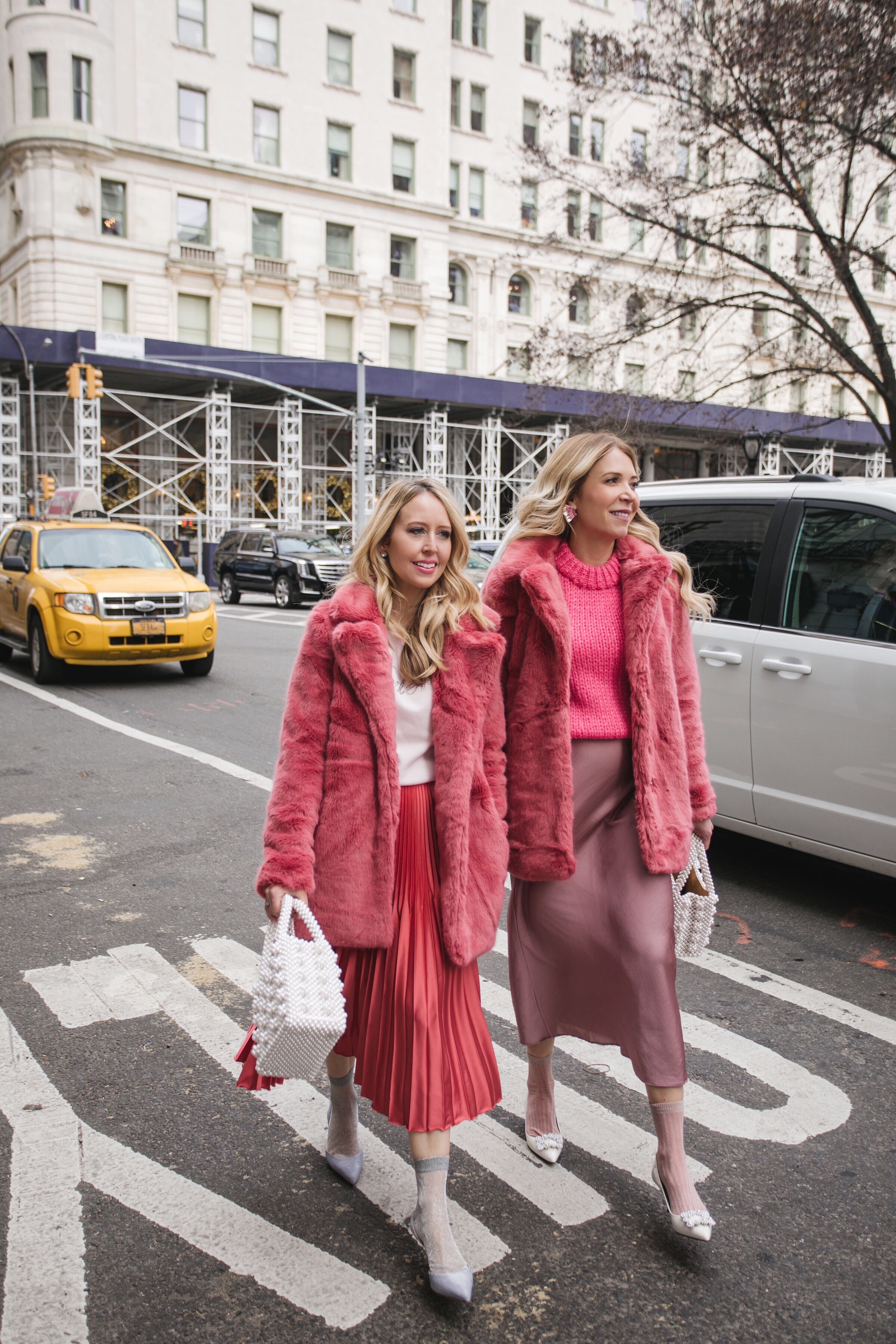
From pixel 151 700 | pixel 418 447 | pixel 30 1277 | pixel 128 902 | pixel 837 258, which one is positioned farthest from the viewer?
pixel 418 447

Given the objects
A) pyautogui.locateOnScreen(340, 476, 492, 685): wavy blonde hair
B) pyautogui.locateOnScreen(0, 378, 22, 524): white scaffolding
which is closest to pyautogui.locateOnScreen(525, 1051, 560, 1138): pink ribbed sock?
pyautogui.locateOnScreen(340, 476, 492, 685): wavy blonde hair

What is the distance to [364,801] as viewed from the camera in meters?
2.48

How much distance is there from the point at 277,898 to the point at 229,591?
82.3 ft

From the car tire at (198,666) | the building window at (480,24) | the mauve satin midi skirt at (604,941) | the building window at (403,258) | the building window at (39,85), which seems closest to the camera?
the mauve satin midi skirt at (604,941)

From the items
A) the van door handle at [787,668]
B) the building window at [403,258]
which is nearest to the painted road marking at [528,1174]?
the van door handle at [787,668]

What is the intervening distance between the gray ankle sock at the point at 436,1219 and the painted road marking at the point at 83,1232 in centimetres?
15

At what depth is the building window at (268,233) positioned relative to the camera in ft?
132

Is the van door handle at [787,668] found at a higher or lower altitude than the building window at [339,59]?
lower

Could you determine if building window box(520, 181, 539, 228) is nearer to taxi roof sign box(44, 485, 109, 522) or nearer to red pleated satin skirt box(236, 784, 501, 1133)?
taxi roof sign box(44, 485, 109, 522)

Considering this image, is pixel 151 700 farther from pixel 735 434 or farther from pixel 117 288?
pixel 117 288

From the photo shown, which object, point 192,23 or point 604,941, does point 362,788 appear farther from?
point 192,23

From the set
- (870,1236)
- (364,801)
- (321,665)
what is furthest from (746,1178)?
(321,665)

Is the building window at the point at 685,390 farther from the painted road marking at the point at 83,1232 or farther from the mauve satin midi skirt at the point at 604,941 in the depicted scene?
the painted road marking at the point at 83,1232

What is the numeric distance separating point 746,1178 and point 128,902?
3.08 meters
